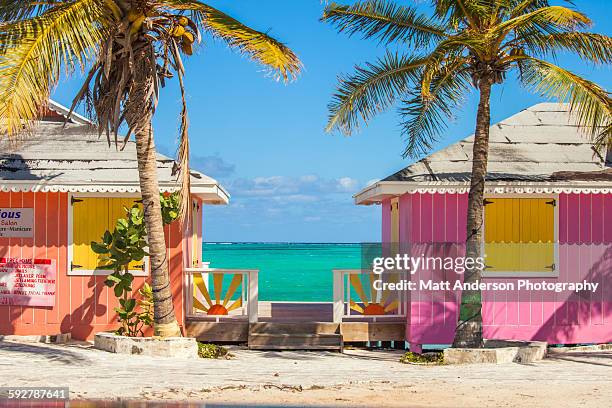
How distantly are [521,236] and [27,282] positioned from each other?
30.0 feet

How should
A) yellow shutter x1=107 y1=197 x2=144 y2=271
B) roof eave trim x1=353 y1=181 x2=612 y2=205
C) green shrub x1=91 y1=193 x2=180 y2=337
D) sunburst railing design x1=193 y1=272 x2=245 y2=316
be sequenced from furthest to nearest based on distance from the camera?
1. sunburst railing design x1=193 y1=272 x2=245 y2=316
2. yellow shutter x1=107 y1=197 x2=144 y2=271
3. roof eave trim x1=353 y1=181 x2=612 y2=205
4. green shrub x1=91 y1=193 x2=180 y2=337

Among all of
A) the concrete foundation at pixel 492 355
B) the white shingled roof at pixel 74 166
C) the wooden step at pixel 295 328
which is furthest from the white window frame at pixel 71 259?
the concrete foundation at pixel 492 355

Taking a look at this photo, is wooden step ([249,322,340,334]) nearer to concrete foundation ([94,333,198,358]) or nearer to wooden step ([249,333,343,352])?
wooden step ([249,333,343,352])

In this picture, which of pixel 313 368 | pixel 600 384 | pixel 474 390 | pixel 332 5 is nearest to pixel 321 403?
pixel 474 390

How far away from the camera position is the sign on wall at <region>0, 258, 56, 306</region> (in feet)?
53.5

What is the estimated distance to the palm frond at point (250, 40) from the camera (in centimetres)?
1412

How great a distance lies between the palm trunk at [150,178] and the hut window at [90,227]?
1992mm

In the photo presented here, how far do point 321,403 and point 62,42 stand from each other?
6030 mm

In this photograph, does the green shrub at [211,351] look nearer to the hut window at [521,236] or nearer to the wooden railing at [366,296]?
the wooden railing at [366,296]

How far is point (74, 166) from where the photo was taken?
16.5 m

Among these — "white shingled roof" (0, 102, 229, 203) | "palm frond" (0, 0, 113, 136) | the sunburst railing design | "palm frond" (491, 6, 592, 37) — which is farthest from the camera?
the sunburst railing design

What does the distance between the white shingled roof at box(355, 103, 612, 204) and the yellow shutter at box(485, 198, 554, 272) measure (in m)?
0.67

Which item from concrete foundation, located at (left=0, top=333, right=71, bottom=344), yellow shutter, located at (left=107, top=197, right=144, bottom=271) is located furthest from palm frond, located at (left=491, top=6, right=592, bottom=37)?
concrete foundation, located at (left=0, top=333, right=71, bottom=344)

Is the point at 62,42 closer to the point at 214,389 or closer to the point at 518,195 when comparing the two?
the point at 214,389
